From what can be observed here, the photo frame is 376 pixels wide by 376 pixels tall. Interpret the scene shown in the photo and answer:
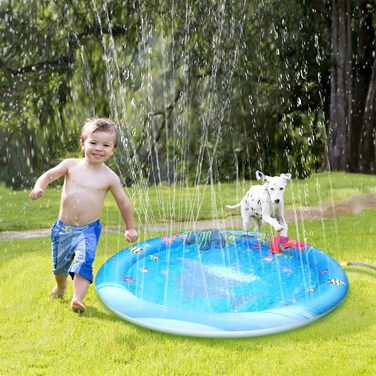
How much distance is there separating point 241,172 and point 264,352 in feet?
29.9

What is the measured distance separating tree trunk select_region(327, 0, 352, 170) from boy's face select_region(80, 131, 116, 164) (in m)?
8.30

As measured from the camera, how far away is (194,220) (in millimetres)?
7852

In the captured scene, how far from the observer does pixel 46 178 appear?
159 inches

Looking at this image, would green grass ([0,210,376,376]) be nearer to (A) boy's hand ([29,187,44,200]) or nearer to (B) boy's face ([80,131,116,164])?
(A) boy's hand ([29,187,44,200])

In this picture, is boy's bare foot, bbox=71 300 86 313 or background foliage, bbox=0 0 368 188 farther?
background foliage, bbox=0 0 368 188

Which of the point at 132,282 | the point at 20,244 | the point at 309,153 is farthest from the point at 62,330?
the point at 309,153

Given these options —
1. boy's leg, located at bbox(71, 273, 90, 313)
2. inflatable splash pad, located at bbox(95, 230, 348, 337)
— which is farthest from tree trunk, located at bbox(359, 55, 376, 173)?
boy's leg, located at bbox(71, 273, 90, 313)

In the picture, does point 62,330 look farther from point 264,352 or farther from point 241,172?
point 241,172

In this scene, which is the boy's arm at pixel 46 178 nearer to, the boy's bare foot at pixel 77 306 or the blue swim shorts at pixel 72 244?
the blue swim shorts at pixel 72 244

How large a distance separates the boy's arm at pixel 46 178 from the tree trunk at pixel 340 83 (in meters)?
Result: 8.38

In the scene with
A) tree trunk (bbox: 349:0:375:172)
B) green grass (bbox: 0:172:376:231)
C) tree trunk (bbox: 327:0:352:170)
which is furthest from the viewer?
tree trunk (bbox: 349:0:375:172)

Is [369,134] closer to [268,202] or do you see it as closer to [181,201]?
[181,201]

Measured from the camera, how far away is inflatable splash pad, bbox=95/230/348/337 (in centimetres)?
378

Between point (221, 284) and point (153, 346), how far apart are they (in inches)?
52.6
